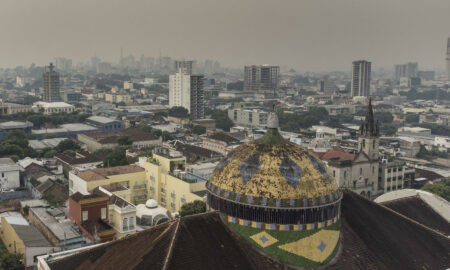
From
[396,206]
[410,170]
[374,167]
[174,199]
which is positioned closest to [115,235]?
[174,199]

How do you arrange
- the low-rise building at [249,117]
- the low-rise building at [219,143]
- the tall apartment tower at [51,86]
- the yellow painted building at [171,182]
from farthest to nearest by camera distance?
the tall apartment tower at [51,86] < the low-rise building at [249,117] < the low-rise building at [219,143] < the yellow painted building at [171,182]

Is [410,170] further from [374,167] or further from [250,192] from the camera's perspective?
[250,192]

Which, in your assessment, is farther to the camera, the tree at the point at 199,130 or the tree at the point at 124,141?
the tree at the point at 199,130

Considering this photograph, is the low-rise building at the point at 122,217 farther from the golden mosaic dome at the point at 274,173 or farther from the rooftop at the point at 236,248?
the golden mosaic dome at the point at 274,173

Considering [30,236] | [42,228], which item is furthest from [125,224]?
[30,236]

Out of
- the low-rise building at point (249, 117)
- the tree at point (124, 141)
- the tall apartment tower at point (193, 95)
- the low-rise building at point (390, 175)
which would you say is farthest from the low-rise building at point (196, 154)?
the tall apartment tower at point (193, 95)

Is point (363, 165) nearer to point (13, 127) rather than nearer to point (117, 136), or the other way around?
point (117, 136)
